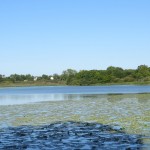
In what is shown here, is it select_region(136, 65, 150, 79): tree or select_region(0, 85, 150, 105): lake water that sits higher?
select_region(136, 65, 150, 79): tree

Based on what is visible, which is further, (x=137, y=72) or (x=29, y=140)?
(x=137, y=72)

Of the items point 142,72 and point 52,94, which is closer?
point 52,94

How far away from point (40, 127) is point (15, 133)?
2.52 meters

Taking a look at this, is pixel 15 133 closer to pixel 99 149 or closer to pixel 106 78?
pixel 99 149

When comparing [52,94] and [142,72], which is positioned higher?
[142,72]

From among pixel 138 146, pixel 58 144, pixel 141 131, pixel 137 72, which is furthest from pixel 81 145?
pixel 137 72

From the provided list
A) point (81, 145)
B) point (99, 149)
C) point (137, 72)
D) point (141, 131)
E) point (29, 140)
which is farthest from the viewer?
point (137, 72)

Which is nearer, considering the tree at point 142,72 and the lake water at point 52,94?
the lake water at point 52,94

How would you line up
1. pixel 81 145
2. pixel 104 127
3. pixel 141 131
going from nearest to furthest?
pixel 81 145
pixel 141 131
pixel 104 127

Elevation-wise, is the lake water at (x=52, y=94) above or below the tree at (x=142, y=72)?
below

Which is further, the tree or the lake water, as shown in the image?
the tree

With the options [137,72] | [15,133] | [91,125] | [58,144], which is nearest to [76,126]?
[91,125]

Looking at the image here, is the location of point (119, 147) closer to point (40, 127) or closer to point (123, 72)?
point (40, 127)

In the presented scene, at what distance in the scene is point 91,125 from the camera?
1986 cm
